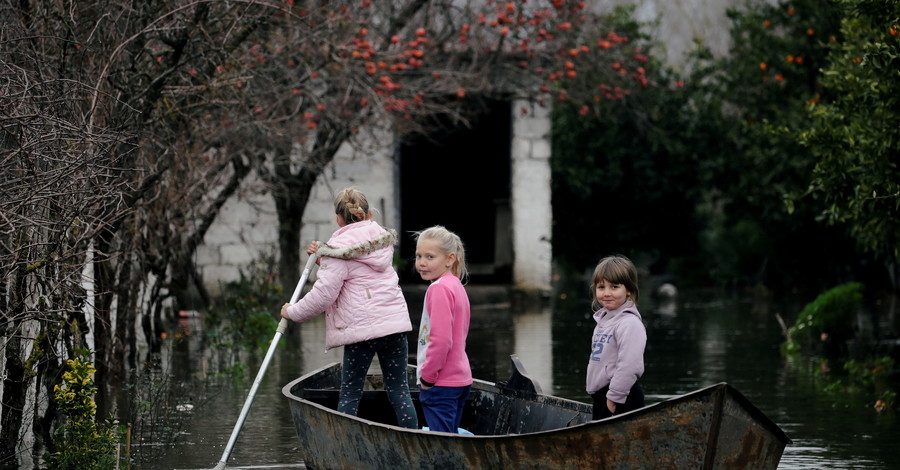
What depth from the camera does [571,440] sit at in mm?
5445

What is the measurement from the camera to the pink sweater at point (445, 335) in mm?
6523

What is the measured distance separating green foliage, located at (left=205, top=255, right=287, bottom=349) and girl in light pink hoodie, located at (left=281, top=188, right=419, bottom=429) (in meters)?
4.67

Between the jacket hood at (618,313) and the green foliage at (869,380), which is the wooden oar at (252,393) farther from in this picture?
the green foliage at (869,380)

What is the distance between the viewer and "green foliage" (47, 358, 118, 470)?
6680 mm

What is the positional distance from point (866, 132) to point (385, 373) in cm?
479

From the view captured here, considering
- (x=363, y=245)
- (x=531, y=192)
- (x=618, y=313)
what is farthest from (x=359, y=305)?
(x=531, y=192)

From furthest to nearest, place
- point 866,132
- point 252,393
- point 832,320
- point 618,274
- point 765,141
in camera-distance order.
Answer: point 765,141
point 832,320
point 866,132
point 252,393
point 618,274

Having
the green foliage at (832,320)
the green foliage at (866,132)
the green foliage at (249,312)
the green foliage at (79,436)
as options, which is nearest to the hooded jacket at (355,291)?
the green foliage at (79,436)

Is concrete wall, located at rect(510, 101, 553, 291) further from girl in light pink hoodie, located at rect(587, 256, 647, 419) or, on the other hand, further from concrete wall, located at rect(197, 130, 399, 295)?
girl in light pink hoodie, located at rect(587, 256, 647, 419)

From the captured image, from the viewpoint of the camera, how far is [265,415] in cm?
906

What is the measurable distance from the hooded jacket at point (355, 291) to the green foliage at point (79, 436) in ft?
3.95

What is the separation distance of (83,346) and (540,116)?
42.9 ft

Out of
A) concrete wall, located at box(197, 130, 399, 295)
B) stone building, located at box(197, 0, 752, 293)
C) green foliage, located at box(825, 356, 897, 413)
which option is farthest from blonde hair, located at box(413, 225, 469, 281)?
concrete wall, located at box(197, 130, 399, 295)

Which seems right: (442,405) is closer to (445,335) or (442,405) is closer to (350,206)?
(445,335)
